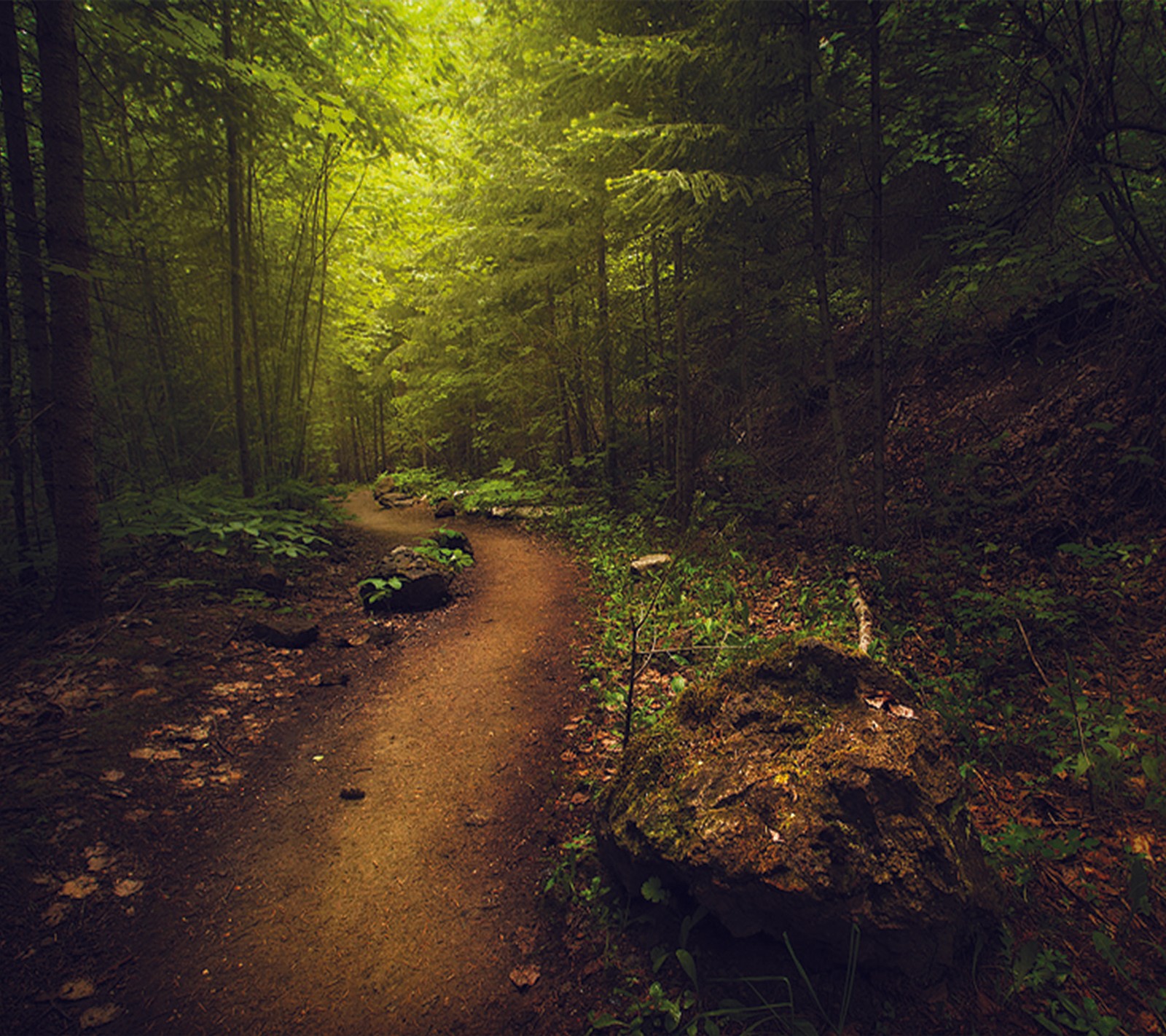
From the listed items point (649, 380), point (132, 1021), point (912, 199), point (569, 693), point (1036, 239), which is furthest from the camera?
point (649, 380)

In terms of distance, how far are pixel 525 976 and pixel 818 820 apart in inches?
69.3

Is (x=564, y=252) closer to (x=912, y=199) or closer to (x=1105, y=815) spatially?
(x=912, y=199)

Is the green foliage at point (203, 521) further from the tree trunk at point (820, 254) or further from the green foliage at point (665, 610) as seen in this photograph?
the tree trunk at point (820, 254)

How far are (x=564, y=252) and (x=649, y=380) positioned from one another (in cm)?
369

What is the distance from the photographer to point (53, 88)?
204 inches

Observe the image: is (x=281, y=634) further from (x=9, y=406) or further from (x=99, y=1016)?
(x=9, y=406)

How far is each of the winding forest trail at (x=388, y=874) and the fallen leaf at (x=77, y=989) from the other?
0.32 meters

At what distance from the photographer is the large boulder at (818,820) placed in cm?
229

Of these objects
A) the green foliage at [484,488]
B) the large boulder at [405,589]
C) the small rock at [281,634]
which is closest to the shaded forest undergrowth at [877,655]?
the small rock at [281,634]

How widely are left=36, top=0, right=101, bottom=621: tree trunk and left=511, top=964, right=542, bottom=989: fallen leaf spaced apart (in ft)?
20.1

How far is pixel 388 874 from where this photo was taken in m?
3.42

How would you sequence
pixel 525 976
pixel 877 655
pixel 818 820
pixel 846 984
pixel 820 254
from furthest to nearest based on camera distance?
pixel 820 254 < pixel 877 655 < pixel 525 976 < pixel 818 820 < pixel 846 984

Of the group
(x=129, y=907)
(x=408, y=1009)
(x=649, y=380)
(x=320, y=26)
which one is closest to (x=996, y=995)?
(x=408, y=1009)

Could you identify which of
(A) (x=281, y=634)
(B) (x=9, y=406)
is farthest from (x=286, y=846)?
(B) (x=9, y=406)
